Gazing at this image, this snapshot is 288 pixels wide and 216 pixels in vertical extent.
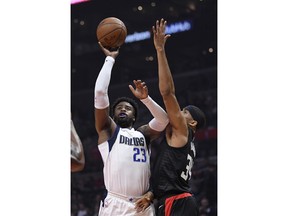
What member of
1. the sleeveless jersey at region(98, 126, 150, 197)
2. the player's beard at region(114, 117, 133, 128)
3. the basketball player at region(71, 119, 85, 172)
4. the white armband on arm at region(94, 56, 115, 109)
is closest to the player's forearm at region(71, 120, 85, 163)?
the basketball player at region(71, 119, 85, 172)

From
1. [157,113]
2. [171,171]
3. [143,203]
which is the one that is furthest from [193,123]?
[143,203]

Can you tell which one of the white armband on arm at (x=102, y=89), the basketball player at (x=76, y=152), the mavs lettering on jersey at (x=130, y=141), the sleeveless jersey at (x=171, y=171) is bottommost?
the sleeveless jersey at (x=171, y=171)

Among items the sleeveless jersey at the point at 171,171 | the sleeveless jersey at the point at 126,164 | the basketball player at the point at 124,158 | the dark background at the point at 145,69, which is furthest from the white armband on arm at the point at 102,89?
the dark background at the point at 145,69

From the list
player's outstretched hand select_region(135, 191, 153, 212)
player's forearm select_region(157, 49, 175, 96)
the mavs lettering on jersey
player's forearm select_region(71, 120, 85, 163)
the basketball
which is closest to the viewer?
player's forearm select_region(71, 120, 85, 163)

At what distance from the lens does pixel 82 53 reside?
751 inches

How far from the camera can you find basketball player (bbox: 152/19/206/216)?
17.5 ft

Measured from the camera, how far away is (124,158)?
18.0 feet

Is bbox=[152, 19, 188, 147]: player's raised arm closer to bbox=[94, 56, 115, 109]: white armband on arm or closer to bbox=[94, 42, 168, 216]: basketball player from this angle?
bbox=[94, 42, 168, 216]: basketball player

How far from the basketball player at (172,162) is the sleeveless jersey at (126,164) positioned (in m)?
0.12

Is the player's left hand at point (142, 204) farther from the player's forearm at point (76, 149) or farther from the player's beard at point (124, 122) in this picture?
the player's forearm at point (76, 149)

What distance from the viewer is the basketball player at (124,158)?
5.43m

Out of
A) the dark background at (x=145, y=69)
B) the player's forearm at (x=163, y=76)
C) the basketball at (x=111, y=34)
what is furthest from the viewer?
the dark background at (x=145, y=69)

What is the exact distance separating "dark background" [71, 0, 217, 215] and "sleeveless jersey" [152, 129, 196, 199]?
8.28 metres
